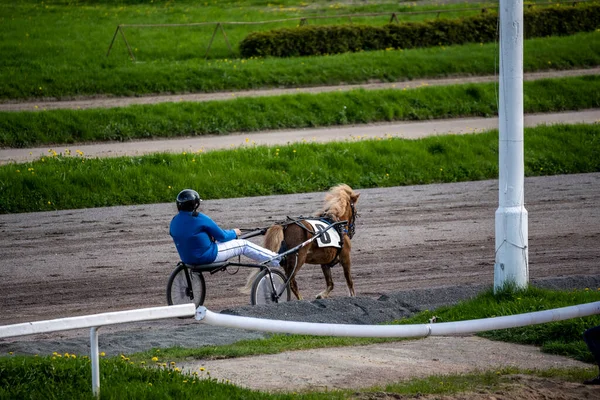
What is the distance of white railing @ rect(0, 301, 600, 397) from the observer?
611 cm

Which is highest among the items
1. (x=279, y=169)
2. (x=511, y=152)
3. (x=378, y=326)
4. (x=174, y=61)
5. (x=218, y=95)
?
(x=174, y=61)

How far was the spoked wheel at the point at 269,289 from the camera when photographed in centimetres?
1116

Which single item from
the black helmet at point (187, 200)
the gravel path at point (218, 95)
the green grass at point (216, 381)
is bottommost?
the green grass at point (216, 381)

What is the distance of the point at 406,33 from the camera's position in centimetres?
3269

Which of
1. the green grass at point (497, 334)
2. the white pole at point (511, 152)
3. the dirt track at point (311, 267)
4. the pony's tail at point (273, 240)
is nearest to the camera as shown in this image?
the green grass at point (497, 334)

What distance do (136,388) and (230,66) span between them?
2274cm

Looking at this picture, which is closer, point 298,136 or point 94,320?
point 94,320

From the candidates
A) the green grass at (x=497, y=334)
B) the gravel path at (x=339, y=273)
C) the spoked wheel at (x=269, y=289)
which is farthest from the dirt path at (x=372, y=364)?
the spoked wheel at (x=269, y=289)

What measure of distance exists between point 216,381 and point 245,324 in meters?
0.81

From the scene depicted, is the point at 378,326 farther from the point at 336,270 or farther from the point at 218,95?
the point at 218,95

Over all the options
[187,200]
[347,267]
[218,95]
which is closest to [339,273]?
[347,267]

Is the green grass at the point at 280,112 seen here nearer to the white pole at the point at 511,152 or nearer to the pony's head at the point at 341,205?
the pony's head at the point at 341,205

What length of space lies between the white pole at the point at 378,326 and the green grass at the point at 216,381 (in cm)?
45

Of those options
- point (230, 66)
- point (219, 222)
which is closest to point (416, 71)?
point (230, 66)
